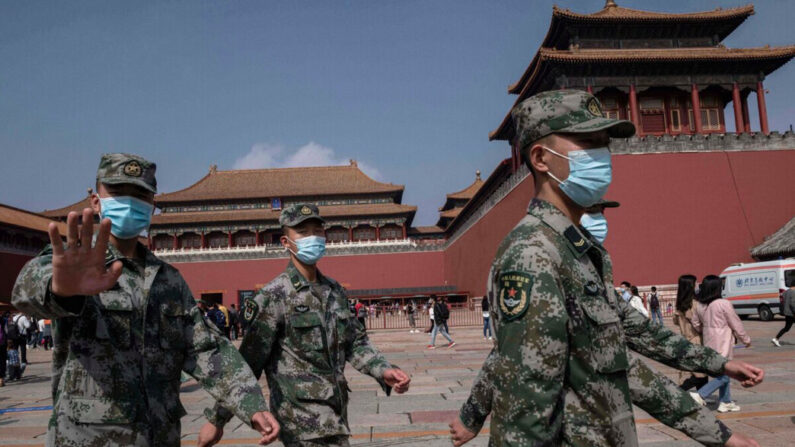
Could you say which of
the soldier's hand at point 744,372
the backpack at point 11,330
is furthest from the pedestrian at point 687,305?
the backpack at point 11,330

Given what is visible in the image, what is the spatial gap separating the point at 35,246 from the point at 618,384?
3539cm

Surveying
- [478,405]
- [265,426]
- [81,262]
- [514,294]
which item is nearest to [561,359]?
[514,294]

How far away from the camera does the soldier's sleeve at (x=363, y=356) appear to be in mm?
2928

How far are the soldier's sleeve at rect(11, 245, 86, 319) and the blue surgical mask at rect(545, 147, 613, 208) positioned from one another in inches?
58.5

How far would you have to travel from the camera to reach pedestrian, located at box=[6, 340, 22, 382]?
10.2 metres

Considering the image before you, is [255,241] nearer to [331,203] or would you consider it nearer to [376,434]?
[331,203]

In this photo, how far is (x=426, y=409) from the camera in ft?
19.5

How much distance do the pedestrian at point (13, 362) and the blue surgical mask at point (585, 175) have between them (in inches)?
445

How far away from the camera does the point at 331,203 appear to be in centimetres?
4025

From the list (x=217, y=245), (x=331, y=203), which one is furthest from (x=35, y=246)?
(x=331, y=203)

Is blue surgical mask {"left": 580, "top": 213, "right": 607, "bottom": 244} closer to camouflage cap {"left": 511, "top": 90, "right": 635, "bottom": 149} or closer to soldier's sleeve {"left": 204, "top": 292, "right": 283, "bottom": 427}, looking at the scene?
camouflage cap {"left": 511, "top": 90, "right": 635, "bottom": 149}

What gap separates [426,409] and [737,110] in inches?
768

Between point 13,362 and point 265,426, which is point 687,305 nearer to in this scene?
point 265,426

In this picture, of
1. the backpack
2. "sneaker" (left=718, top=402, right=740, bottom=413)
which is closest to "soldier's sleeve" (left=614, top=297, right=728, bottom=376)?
"sneaker" (left=718, top=402, right=740, bottom=413)
